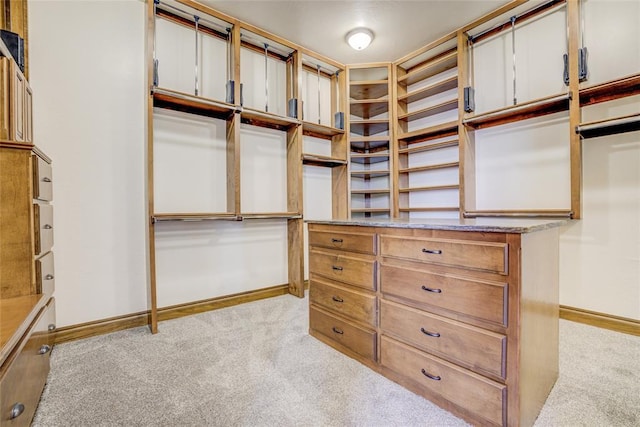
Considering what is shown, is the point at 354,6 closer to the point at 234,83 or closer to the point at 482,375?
the point at 234,83

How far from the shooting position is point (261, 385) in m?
1.60

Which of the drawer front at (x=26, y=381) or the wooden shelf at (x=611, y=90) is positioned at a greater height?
the wooden shelf at (x=611, y=90)

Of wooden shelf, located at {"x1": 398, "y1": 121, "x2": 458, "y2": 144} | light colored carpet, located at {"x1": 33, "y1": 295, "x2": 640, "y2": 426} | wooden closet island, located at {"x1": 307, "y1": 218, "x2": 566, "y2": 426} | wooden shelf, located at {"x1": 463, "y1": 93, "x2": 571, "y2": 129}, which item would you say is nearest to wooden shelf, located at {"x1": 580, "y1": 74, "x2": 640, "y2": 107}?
wooden shelf, located at {"x1": 463, "y1": 93, "x2": 571, "y2": 129}

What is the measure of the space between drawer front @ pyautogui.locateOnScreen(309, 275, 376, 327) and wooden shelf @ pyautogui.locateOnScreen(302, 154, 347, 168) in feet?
5.02

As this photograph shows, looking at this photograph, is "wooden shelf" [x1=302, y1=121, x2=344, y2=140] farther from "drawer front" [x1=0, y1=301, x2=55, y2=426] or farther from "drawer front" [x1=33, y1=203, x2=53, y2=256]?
"drawer front" [x1=0, y1=301, x2=55, y2=426]

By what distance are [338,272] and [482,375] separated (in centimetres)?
94

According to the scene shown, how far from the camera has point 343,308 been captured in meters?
1.92

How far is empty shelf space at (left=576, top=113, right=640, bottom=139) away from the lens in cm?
196

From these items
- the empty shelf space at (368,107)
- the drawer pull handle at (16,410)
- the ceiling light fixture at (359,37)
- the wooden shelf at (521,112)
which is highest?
the ceiling light fixture at (359,37)

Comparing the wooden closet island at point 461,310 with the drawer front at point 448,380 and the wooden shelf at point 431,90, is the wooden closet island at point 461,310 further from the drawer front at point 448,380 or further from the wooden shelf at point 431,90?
the wooden shelf at point 431,90

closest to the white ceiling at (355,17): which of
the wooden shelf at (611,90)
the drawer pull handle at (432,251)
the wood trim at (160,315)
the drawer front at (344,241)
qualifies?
the wooden shelf at (611,90)

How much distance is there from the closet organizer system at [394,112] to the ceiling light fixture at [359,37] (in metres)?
0.48

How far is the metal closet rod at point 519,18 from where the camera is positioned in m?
2.58

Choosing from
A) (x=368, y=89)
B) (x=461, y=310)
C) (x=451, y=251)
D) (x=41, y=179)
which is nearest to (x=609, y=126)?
(x=451, y=251)
